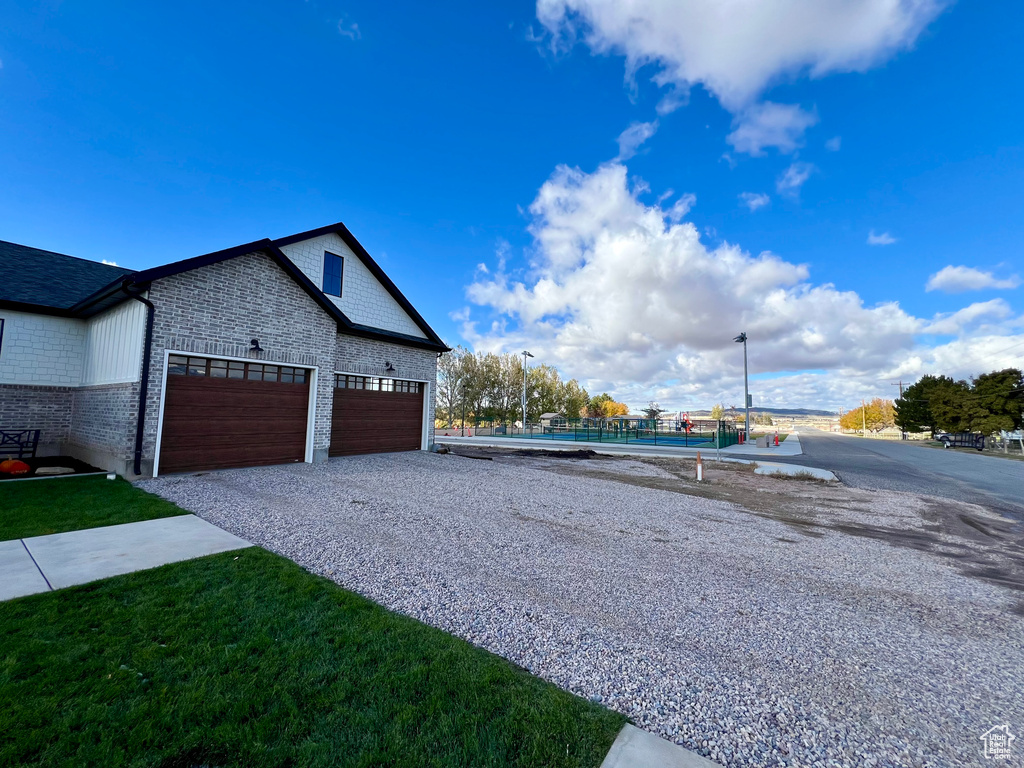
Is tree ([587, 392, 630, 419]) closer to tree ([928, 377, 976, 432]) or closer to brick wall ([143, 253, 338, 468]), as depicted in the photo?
tree ([928, 377, 976, 432])

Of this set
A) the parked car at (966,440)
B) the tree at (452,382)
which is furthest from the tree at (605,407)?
the parked car at (966,440)

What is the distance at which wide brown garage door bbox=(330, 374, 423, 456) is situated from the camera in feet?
43.0

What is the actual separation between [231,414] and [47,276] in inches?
321

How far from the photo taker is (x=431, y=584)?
167 inches

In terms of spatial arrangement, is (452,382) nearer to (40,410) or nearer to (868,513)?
(40,410)

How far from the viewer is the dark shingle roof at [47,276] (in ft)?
35.3

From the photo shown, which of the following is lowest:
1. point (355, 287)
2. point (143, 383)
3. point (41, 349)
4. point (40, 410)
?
point (40, 410)

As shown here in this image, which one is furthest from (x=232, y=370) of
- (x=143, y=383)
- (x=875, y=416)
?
(x=875, y=416)

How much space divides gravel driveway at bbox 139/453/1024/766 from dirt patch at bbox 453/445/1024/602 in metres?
0.57

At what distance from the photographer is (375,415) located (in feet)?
46.1

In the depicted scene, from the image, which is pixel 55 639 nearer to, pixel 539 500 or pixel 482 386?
pixel 539 500

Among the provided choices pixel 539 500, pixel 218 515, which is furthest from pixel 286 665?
pixel 539 500

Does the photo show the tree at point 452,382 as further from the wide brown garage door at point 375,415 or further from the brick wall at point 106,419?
the brick wall at point 106,419

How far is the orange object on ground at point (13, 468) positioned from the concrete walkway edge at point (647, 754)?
43.6 feet
